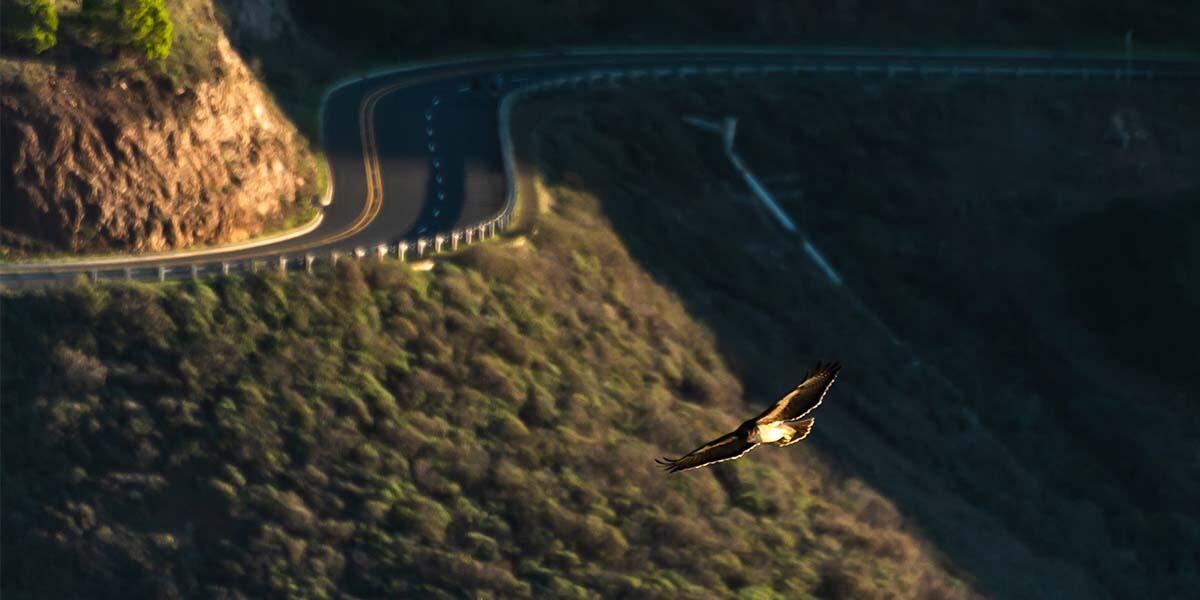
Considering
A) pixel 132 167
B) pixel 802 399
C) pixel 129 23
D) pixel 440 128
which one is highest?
pixel 440 128

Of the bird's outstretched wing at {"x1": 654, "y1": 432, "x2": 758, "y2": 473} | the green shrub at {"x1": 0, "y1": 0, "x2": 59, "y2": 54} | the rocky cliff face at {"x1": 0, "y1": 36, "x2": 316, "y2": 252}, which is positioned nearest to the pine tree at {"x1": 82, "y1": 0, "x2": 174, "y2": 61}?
the rocky cliff face at {"x1": 0, "y1": 36, "x2": 316, "y2": 252}

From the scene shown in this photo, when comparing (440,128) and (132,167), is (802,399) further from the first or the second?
(440,128)

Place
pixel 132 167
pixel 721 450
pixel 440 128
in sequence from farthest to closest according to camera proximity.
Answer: pixel 440 128 < pixel 132 167 < pixel 721 450

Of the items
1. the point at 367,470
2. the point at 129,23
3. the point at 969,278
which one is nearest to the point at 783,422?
the point at 367,470

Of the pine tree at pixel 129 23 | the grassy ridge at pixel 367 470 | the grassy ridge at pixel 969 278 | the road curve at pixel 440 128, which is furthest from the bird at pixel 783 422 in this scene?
the pine tree at pixel 129 23

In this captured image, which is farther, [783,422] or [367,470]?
[367,470]

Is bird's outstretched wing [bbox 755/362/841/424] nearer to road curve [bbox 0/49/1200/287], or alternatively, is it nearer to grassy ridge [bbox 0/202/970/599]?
grassy ridge [bbox 0/202/970/599]

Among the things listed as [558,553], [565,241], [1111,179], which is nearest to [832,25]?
[1111,179]
